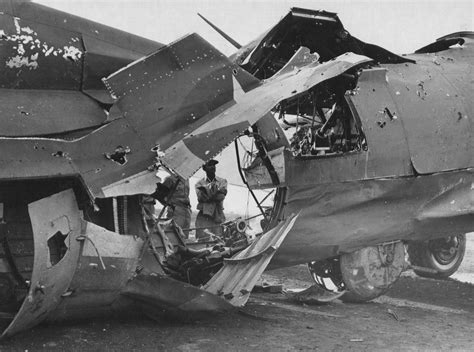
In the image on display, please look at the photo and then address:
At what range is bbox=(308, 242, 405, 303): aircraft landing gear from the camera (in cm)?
761

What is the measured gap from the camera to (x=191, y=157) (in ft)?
18.1

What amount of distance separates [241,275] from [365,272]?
2.25 m

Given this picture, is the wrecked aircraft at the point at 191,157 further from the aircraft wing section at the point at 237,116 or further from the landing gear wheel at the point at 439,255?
the landing gear wheel at the point at 439,255

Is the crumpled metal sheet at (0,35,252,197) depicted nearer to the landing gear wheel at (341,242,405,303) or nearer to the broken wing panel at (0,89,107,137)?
the broken wing panel at (0,89,107,137)

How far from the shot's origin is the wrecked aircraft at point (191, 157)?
521 cm

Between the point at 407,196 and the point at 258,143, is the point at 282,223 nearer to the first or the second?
the point at 258,143

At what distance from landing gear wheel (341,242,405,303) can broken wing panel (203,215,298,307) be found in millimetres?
1828

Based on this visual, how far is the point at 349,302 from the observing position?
26.4 ft

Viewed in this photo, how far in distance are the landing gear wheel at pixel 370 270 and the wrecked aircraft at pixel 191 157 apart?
2cm

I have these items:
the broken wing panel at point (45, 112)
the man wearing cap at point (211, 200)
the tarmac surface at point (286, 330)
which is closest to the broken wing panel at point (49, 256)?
the tarmac surface at point (286, 330)

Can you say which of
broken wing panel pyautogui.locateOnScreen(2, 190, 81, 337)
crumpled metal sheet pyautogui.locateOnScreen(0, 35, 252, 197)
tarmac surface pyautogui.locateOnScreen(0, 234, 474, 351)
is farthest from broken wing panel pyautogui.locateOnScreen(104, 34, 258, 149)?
tarmac surface pyautogui.locateOnScreen(0, 234, 474, 351)

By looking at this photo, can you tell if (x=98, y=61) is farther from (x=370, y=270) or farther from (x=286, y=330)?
(x=370, y=270)

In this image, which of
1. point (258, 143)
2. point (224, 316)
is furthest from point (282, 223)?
point (224, 316)

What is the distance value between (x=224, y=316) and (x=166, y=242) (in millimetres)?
1073
